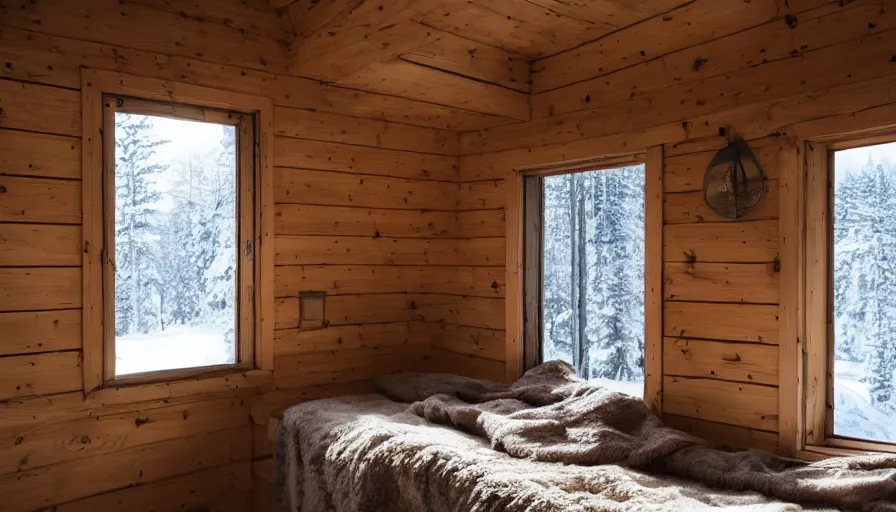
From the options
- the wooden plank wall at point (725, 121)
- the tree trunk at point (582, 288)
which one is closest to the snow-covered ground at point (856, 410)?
the wooden plank wall at point (725, 121)

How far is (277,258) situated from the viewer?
2.92 m

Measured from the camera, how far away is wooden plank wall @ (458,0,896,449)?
83.0 inches

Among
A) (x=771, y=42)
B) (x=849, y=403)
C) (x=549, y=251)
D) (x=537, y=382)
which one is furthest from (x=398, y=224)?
(x=849, y=403)

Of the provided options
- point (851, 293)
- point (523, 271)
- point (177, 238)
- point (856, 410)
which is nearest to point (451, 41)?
point (523, 271)

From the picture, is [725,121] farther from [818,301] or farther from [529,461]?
[529,461]

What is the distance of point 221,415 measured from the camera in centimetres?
277

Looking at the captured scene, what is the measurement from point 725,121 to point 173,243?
2242 millimetres

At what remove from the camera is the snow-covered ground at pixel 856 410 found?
6.88ft

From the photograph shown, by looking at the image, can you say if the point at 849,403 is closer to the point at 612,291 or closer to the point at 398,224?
the point at 612,291

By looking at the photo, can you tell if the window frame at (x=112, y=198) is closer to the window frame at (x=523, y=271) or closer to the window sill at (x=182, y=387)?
the window sill at (x=182, y=387)

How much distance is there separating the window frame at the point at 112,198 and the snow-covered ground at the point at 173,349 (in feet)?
0.10

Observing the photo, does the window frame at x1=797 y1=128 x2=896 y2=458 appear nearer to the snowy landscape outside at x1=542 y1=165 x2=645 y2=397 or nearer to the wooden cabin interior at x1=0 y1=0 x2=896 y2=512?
the wooden cabin interior at x1=0 y1=0 x2=896 y2=512

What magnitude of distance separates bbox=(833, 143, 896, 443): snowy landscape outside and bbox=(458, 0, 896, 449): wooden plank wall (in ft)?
0.63

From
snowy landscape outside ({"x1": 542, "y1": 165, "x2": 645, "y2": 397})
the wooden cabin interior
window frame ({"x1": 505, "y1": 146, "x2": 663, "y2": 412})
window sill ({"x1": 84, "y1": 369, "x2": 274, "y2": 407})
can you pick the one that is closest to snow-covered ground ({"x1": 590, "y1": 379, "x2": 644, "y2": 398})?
snowy landscape outside ({"x1": 542, "y1": 165, "x2": 645, "y2": 397})
